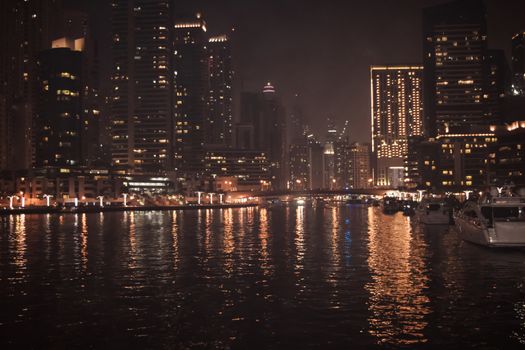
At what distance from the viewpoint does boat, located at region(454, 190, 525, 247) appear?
175ft

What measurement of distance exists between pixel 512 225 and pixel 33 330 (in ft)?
149

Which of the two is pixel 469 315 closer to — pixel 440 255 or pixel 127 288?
pixel 127 288

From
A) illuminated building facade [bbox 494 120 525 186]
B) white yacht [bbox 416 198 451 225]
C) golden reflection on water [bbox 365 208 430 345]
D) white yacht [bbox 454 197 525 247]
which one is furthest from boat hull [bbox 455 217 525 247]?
illuminated building facade [bbox 494 120 525 186]

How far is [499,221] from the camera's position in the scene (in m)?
54.6

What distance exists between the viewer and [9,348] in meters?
21.8

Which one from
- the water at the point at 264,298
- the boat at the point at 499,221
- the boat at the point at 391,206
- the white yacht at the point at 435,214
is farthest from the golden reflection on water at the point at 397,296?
the boat at the point at 391,206

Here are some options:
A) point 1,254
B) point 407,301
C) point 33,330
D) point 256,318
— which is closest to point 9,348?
point 33,330

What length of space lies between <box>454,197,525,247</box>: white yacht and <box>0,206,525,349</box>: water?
1457 mm

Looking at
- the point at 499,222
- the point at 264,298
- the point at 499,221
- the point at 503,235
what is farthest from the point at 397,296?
the point at 499,221

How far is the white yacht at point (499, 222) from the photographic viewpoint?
53.4 m

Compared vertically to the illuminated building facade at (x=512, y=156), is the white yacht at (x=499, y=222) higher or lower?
lower

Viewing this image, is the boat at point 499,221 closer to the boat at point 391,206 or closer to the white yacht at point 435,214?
the white yacht at point 435,214

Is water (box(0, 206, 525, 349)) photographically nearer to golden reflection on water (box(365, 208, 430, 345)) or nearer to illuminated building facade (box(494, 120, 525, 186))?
golden reflection on water (box(365, 208, 430, 345))

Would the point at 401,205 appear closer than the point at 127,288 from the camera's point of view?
No
